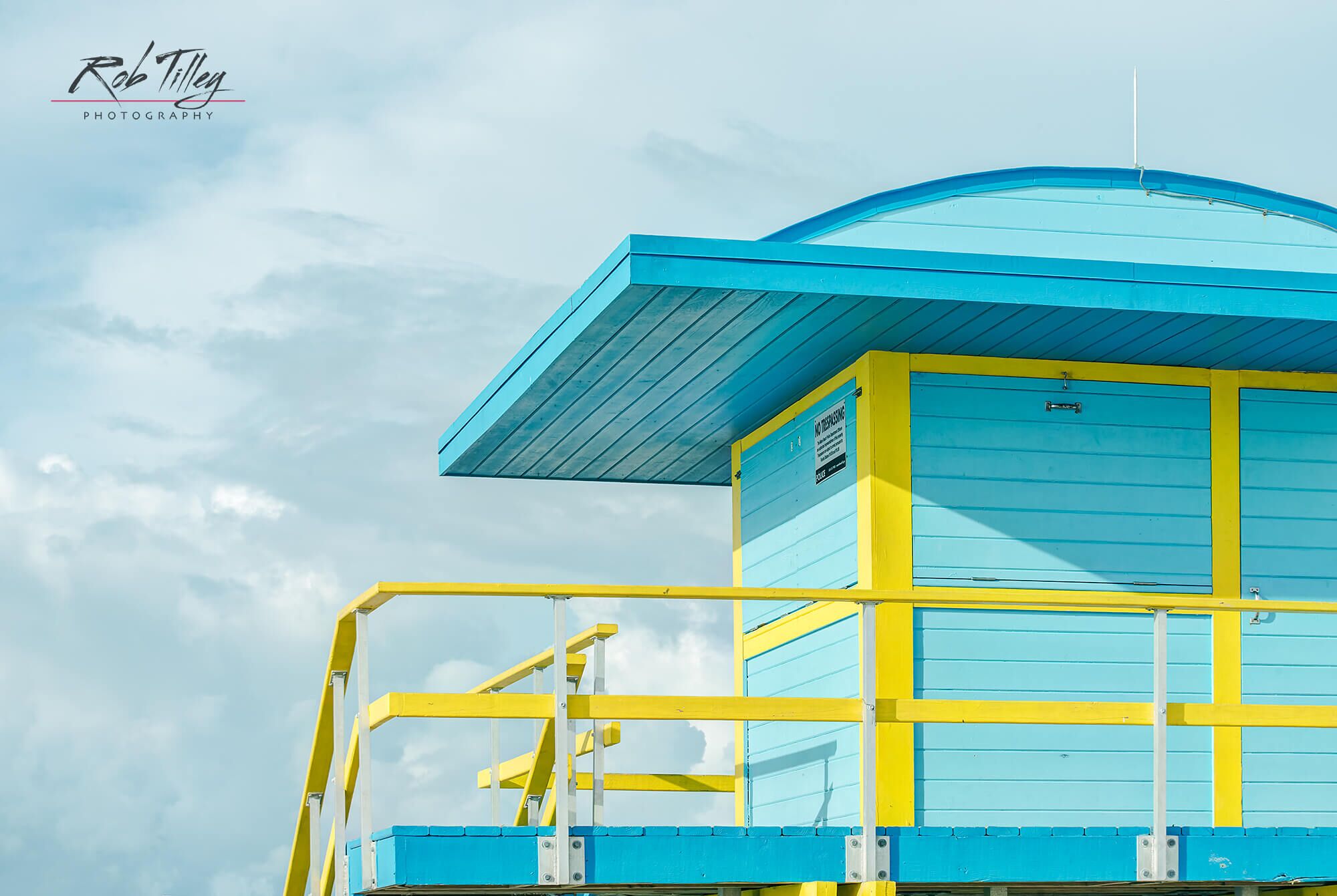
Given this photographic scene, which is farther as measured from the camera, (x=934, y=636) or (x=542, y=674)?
(x=542, y=674)

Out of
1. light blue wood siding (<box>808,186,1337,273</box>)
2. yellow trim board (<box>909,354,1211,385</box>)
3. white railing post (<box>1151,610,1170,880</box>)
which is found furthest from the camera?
light blue wood siding (<box>808,186,1337,273</box>)

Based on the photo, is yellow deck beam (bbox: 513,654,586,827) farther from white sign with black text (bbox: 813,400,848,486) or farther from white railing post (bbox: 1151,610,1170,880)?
white railing post (bbox: 1151,610,1170,880)

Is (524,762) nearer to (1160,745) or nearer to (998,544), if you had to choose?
(998,544)

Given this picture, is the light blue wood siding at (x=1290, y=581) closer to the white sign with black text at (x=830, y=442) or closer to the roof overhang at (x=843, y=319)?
the roof overhang at (x=843, y=319)

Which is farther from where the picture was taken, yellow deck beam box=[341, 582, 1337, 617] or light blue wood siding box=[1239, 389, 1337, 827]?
light blue wood siding box=[1239, 389, 1337, 827]

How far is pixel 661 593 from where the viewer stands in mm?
8047

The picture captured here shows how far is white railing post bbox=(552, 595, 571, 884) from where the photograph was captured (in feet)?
24.4

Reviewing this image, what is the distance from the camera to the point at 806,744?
10.1m

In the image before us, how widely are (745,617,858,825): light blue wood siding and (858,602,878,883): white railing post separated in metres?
1.35

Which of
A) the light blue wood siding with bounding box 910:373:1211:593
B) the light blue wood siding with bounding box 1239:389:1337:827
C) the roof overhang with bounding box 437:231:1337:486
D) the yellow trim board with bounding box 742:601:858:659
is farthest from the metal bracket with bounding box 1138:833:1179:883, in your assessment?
the roof overhang with bounding box 437:231:1337:486

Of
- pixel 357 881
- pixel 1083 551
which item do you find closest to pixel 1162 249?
pixel 1083 551

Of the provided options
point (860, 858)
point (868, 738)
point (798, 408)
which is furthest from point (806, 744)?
point (868, 738)

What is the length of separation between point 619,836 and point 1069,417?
365 centimetres

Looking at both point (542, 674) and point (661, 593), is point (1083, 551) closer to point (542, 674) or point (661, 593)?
point (661, 593)
